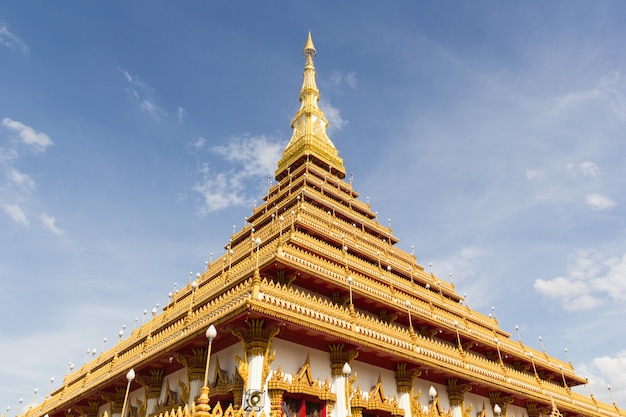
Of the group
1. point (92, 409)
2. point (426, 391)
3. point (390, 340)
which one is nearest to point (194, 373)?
point (390, 340)

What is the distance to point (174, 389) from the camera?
73.4 feet

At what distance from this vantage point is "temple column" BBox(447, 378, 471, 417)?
25.0m

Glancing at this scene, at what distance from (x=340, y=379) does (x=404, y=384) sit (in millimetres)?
4312

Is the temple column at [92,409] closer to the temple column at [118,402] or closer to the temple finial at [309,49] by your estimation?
the temple column at [118,402]

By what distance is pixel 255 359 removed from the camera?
706 inches

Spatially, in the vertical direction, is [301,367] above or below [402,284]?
below

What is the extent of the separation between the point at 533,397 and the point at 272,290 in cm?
1944

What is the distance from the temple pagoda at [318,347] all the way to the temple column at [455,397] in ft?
0.17

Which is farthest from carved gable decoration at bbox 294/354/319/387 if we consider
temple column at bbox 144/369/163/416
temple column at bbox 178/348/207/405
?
temple column at bbox 144/369/163/416

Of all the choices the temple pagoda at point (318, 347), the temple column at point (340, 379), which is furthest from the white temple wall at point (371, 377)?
the temple column at point (340, 379)

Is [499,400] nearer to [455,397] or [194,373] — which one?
[455,397]

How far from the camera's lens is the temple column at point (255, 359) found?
17297 mm

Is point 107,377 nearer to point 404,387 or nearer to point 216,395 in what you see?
point 216,395

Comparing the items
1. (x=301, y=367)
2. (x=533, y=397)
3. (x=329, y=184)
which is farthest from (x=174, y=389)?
(x=329, y=184)
